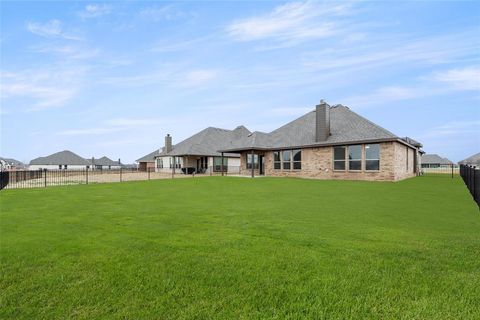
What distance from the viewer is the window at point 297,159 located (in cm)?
2505

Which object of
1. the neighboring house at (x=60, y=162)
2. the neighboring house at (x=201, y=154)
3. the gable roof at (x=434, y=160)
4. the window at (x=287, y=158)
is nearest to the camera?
the window at (x=287, y=158)

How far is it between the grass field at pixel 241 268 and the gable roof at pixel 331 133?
15.3m

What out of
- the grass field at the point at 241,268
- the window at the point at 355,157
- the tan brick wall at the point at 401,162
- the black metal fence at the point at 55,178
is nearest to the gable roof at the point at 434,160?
the tan brick wall at the point at 401,162

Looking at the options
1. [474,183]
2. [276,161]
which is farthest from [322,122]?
[474,183]

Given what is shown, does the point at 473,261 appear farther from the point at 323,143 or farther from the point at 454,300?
the point at 323,143

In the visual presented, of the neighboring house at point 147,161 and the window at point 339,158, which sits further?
the neighboring house at point 147,161

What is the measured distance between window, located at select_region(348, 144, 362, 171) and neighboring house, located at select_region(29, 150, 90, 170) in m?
69.8

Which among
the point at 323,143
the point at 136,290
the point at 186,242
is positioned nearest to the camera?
the point at 136,290

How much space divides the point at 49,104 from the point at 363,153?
82.4 feet

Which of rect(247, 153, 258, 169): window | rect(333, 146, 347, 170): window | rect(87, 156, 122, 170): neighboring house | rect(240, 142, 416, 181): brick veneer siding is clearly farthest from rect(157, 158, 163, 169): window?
rect(87, 156, 122, 170): neighboring house

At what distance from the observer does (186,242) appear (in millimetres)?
4910

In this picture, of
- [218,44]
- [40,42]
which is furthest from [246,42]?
[40,42]

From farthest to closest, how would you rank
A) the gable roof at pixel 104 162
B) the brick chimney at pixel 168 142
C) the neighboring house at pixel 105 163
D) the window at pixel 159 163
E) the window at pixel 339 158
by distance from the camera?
the gable roof at pixel 104 162
the neighboring house at pixel 105 163
the window at pixel 159 163
the brick chimney at pixel 168 142
the window at pixel 339 158

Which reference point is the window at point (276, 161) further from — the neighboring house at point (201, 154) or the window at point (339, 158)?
the neighboring house at point (201, 154)
